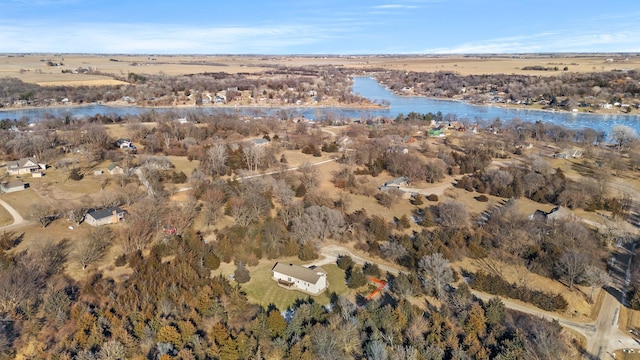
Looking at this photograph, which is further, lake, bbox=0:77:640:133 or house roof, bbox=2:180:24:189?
lake, bbox=0:77:640:133

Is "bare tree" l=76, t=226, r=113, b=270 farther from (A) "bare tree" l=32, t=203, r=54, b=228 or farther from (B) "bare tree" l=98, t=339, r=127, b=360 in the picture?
(B) "bare tree" l=98, t=339, r=127, b=360

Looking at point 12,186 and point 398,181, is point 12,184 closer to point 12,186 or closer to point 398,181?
point 12,186

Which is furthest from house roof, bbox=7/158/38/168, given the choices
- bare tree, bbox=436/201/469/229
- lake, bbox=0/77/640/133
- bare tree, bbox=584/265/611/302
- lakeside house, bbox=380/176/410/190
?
bare tree, bbox=584/265/611/302

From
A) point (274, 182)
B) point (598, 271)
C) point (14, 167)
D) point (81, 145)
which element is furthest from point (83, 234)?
point (598, 271)

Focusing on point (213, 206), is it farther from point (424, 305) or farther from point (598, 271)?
point (598, 271)

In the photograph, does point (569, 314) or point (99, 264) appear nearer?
point (569, 314)
